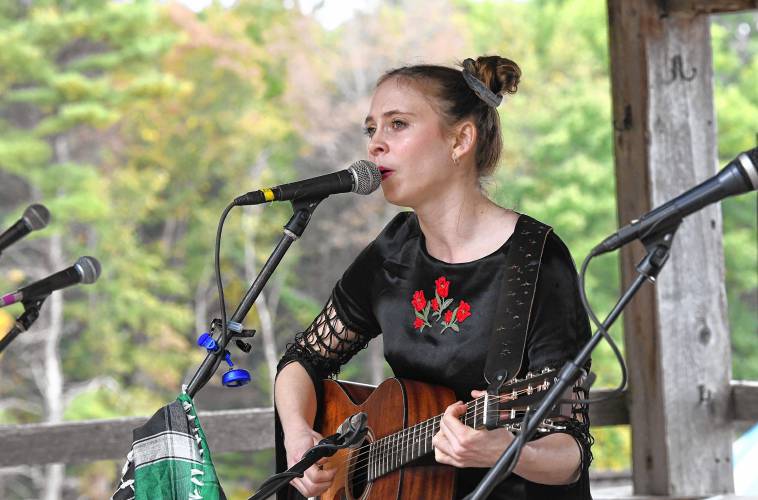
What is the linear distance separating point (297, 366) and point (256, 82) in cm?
1287

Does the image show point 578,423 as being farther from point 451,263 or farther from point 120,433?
point 120,433

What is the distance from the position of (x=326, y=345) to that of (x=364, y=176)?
69 cm

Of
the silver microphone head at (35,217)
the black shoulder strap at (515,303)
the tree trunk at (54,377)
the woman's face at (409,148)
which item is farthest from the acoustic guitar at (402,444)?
the tree trunk at (54,377)

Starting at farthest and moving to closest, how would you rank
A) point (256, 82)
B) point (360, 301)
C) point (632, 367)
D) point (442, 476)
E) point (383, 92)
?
point (256, 82) < point (632, 367) < point (360, 301) < point (383, 92) < point (442, 476)

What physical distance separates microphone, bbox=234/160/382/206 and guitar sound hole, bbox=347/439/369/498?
1.98ft

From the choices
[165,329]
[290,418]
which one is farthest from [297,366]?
[165,329]

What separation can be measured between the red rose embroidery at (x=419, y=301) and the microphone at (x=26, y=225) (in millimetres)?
878

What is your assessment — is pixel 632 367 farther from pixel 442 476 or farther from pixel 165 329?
pixel 165 329

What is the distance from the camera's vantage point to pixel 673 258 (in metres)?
3.57

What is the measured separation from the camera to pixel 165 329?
46.4 ft

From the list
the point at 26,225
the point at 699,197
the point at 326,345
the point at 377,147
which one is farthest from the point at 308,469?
the point at 699,197

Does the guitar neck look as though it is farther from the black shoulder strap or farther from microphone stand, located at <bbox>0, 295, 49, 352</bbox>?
microphone stand, located at <bbox>0, 295, 49, 352</bbox>

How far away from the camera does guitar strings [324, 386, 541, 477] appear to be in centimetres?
196

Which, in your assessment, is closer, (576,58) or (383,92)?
(383,92)
